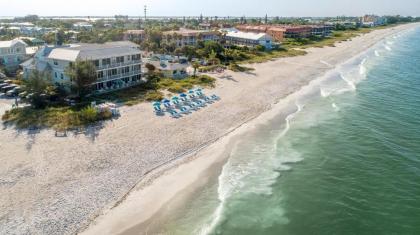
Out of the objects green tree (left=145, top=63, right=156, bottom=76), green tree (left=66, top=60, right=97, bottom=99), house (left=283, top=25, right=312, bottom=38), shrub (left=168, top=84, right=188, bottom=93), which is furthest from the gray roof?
house (left=283, top=25, right=312, bottom=38)

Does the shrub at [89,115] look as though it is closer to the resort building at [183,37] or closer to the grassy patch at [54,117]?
the grassy patch at [54,117]

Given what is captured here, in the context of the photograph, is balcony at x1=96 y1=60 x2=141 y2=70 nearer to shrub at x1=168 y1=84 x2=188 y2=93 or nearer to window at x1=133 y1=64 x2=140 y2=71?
window at x1=133 y1=64 x2=140 y2=71

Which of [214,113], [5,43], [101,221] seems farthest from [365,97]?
[5,43]

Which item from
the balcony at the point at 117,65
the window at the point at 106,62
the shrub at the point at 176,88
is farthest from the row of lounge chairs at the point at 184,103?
the window at the point at 106,62

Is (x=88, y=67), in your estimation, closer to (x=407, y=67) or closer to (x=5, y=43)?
(x=5, y=43)

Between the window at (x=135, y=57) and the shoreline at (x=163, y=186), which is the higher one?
the window at (x=135, y=57)

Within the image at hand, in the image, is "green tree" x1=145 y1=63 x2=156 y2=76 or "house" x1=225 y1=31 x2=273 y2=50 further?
"house" x1=225 y1=31 x2=273 y2=50
